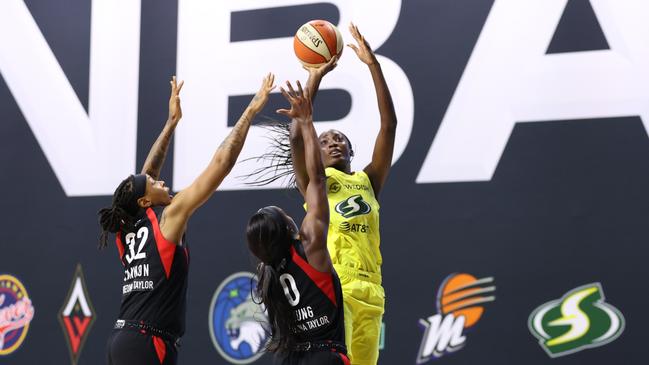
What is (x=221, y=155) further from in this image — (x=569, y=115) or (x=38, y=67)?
(x=38, y=67)

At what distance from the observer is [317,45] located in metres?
4.70

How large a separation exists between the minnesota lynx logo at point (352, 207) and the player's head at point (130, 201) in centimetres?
96

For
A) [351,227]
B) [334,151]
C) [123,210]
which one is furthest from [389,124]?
[123,210]

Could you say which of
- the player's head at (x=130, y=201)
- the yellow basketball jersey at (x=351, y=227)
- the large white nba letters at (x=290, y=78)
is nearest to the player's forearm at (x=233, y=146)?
Result: the player's head at (x=130, y=201)

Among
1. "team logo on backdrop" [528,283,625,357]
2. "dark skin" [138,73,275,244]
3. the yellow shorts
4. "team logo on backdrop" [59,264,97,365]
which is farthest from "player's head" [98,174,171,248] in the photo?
"team logo on backdrop" [59,264,97,365]

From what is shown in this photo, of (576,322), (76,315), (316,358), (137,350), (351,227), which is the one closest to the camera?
(316,358)

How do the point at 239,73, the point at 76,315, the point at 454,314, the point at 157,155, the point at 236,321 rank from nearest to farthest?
the point at 157,155 → the point at 454,314 → the point at 236,321 → the point at 239,73 → the point at 76,315

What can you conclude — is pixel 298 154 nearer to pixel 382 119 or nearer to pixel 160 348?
pixel 382 119

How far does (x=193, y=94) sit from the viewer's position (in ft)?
23.9

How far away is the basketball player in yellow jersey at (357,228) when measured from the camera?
14.2 feet

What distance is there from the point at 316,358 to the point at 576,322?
3057 millimetres

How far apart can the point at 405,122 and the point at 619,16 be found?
1.75m

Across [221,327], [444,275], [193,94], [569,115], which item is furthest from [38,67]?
[569,115]

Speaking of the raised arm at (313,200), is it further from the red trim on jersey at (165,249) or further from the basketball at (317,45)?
the basketball at (317,45)
